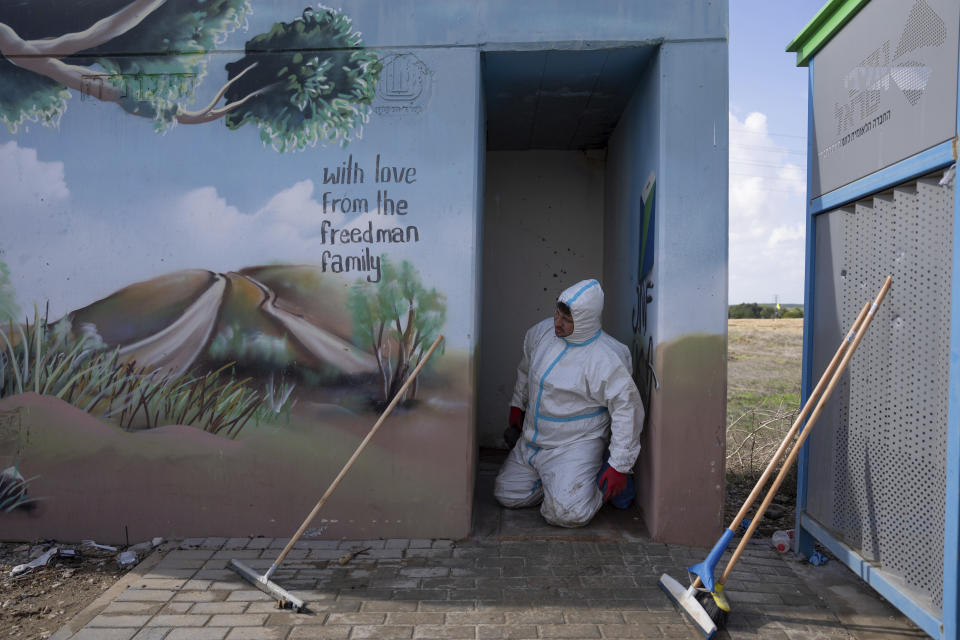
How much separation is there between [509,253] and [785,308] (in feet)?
180

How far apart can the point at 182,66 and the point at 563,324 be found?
3007mm

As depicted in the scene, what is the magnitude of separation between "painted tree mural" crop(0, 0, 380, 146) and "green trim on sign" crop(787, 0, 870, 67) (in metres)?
2.64

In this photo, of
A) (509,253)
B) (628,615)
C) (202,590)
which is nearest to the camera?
(628,615)

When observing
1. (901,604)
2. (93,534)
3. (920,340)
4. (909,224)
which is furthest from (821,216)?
(93,534)

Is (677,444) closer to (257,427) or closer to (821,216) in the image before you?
(821,216)

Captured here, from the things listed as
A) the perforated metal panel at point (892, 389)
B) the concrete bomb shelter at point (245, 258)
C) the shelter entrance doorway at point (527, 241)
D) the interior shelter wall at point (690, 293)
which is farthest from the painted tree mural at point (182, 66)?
the perforated metal panel at point (892, 389)

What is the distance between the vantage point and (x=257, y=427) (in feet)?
13.6

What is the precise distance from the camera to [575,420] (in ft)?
15.1

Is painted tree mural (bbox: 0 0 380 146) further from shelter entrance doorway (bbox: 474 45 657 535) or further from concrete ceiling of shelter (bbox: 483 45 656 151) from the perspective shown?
shelter entrance doorway (bbox: 474 45 657 535)

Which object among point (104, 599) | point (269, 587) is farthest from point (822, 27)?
point (104, 599)

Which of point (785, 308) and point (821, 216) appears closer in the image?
point (821, 216)

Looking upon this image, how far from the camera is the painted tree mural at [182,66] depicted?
163 inches

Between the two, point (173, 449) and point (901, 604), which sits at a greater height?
point (173, 449)

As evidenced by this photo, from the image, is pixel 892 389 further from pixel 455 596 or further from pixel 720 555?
pixel 455 596
